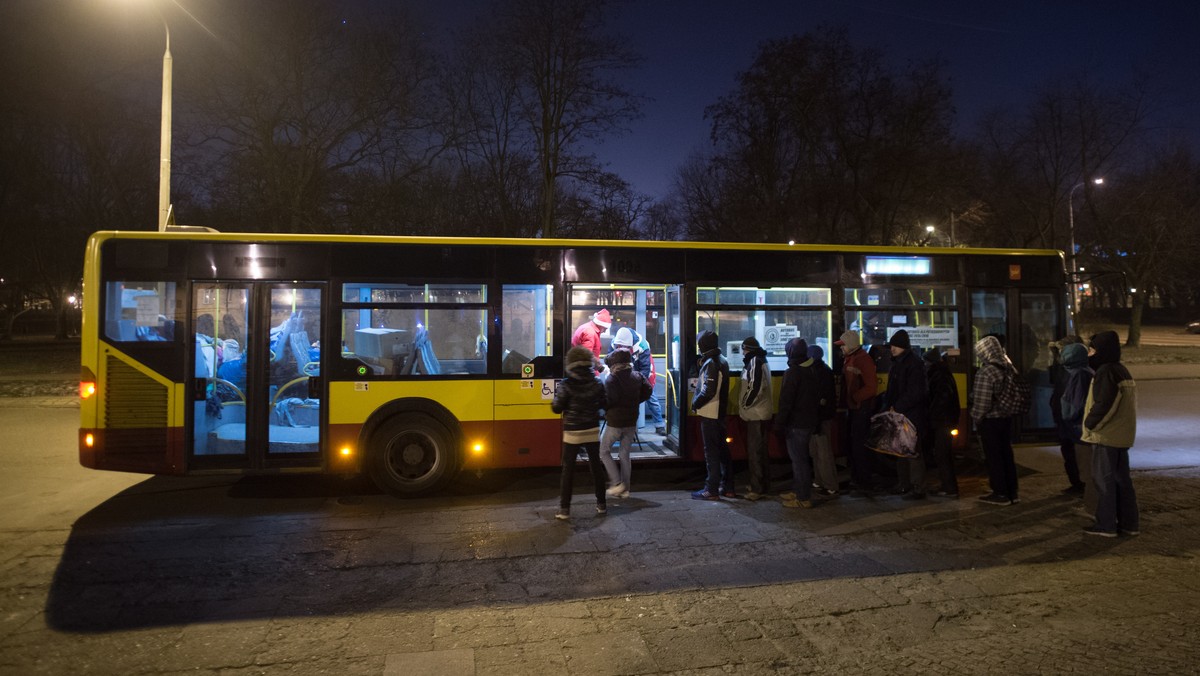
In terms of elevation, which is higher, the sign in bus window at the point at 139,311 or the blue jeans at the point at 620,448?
the sign in bus window at the point at 139,311

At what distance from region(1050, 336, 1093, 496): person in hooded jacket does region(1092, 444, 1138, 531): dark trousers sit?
13.1 inches

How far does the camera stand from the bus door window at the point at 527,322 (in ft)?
26.9

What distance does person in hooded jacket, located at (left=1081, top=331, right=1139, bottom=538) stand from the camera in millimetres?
6238

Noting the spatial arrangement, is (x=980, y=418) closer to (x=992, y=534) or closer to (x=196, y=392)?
(x=992, y=534)

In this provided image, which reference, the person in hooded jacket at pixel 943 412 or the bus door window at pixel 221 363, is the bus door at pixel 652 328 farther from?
the bus door window at pixel 221 363

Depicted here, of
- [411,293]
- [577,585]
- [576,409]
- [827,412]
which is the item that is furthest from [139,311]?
[827,412]

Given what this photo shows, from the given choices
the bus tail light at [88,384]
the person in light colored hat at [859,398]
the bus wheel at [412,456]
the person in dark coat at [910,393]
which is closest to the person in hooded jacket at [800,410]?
the person in light colored hat at [859,398]

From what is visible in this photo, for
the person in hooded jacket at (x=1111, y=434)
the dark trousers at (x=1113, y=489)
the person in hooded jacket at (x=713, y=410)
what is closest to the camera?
the person in hooded jacket at (x=1111, y=434)

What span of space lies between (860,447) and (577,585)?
429cm

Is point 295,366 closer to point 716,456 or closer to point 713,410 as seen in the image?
point 713,410

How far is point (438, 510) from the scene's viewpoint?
7559 millimetres

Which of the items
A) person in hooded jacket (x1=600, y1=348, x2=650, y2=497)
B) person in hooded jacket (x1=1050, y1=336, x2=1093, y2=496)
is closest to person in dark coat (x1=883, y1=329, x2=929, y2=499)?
person in hooded jacket (x1=1050, y1=336, x2=1093, y2=496)

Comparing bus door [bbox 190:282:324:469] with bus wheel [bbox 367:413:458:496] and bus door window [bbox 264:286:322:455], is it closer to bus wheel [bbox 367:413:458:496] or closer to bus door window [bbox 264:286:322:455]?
bus door window [bbox 264:286:322:455]

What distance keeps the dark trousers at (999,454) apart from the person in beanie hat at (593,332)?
14.5ft
